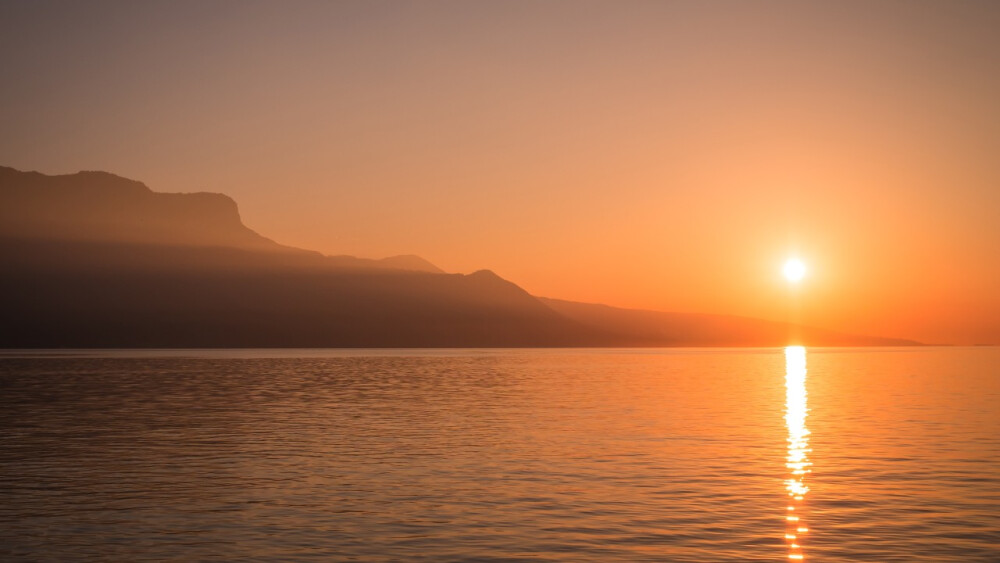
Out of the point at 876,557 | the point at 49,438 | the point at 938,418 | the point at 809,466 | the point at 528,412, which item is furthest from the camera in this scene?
the point at 528,412

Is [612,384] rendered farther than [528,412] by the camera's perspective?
Yes

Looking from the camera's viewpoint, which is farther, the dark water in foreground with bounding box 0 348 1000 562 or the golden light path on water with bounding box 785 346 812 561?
the golden light path on water with bounding box 785 346 812 561

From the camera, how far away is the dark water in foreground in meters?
23.6

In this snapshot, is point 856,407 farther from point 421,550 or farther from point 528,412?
point 421,550

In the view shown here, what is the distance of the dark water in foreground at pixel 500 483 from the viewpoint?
2356 centimetres

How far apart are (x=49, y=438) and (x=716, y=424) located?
3482cm

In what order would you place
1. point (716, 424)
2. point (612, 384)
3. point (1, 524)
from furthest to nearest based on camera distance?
point (612, 384) → point (716, 424) → point (1, 524)

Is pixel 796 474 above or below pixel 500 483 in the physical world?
above

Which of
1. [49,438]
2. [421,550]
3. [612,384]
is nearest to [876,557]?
[421,550]

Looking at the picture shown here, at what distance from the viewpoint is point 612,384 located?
343ft

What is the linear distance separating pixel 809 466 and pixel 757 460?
2353 mm

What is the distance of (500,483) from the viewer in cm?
3303

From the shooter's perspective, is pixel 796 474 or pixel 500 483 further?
pixel 796 474

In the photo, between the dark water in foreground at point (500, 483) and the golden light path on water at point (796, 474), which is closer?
the dark water in foreground at point (500, 483)
